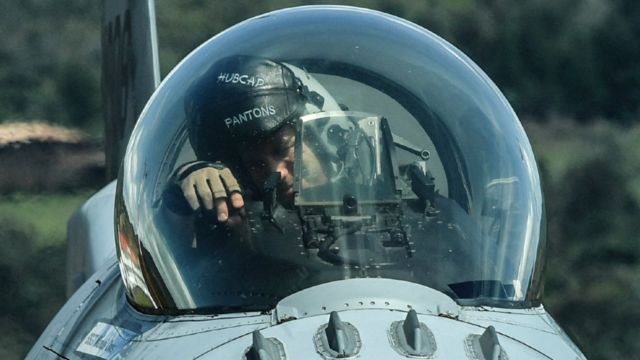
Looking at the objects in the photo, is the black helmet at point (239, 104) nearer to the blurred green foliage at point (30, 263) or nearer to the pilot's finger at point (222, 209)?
the pilot's finger at point (222, 209)

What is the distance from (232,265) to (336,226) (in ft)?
0.87

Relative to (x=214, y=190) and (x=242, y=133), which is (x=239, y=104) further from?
(x=214, y=190)

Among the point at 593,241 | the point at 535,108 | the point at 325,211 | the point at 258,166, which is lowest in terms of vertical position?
the point at 593,241

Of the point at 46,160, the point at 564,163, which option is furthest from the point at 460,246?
the point at 564,163

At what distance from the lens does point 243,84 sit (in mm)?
3697

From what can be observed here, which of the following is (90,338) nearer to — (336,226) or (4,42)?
(336,226)

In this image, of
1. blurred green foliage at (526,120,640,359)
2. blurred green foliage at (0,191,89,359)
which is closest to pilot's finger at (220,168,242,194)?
blurred green foliage at (0,191,89,359)

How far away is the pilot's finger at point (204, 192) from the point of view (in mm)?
3459

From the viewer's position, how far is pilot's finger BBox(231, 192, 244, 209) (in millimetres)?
3428

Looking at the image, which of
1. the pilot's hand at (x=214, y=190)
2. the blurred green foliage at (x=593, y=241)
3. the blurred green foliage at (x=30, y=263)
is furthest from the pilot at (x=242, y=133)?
the blurred green foliage at (x=593, y=241)

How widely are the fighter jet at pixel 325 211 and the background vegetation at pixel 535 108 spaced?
5.48m

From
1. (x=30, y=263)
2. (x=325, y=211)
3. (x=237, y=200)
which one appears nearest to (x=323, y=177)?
(x=325, y=211)

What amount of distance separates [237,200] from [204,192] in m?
0.10

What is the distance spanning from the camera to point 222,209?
11.3ft
